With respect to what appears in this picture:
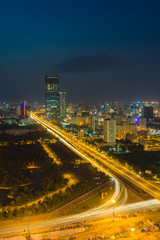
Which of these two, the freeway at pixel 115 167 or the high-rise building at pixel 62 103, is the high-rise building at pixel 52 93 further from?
the freeway at pixel 115 167

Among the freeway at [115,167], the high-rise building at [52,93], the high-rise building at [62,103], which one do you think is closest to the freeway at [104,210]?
the freeway at [115,167]

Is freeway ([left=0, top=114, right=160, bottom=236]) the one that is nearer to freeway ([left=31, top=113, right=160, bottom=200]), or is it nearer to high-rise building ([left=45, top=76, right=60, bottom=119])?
freeway ([left=31, top=113, right=160, bottom=200])

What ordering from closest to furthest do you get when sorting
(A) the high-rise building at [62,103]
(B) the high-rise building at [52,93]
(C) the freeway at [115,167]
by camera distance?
1. (C) the freeway at [115,167]
2. (A) the high-rise building at [62,103]
3. (B) the high-rise building at [52,93]

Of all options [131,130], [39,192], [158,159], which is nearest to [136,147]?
[158,159]

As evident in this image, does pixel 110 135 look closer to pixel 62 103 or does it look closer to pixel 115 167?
pixel 115 167

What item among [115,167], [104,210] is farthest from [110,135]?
[104,210]

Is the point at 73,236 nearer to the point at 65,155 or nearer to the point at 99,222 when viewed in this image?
the point at 99,222

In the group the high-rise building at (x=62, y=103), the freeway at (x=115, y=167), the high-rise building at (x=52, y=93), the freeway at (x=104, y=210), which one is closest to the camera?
the freeway at (x=104, y=210)

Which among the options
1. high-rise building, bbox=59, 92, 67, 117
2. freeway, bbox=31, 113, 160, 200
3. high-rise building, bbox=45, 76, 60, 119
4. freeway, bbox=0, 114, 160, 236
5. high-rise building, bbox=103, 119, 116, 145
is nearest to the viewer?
freeway, bbox=0, 114, 160, 236

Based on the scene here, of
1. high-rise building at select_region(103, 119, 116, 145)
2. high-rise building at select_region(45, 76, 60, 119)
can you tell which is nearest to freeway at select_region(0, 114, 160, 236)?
high-rise building at select_region(103, 119, 116, 145)
